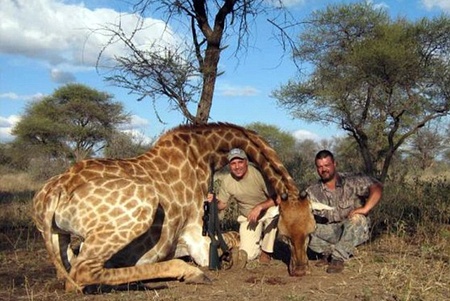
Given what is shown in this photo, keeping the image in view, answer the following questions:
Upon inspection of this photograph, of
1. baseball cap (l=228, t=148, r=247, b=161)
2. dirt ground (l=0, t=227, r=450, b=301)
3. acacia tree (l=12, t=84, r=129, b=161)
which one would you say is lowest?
dirt ground (l=0, t=227, r=450, b=301)

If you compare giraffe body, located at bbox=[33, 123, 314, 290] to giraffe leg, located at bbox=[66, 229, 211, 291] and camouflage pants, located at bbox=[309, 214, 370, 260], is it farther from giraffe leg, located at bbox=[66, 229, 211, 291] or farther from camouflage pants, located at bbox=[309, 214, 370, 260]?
camouflage pants, located at bbox=[309, 214, 370, 260]

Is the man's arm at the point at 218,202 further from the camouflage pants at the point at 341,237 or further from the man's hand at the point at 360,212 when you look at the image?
the man's hand at the point at 360,212

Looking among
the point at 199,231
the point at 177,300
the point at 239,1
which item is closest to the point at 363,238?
the point at 199,231

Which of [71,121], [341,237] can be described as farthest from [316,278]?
[71,121]

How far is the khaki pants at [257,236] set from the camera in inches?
243

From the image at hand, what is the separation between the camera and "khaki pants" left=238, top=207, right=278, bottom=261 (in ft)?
20.2

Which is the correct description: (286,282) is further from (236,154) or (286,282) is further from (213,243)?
(236,154)

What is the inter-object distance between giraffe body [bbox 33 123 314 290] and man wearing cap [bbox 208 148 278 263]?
0.51 ft

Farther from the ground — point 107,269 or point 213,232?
point 213,232

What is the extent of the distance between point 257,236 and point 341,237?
94 cm

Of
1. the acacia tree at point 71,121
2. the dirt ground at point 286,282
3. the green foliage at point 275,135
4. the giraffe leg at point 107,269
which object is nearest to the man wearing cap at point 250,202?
the dirt ground at point 286,282

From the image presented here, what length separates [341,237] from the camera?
585 cm

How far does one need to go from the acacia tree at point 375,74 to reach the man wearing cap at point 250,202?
A: 10.5 meters

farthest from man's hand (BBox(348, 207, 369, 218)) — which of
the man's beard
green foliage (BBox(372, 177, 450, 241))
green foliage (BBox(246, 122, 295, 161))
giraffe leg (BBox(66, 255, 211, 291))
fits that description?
green foliage (BBox(246, 122, 295, 161))
